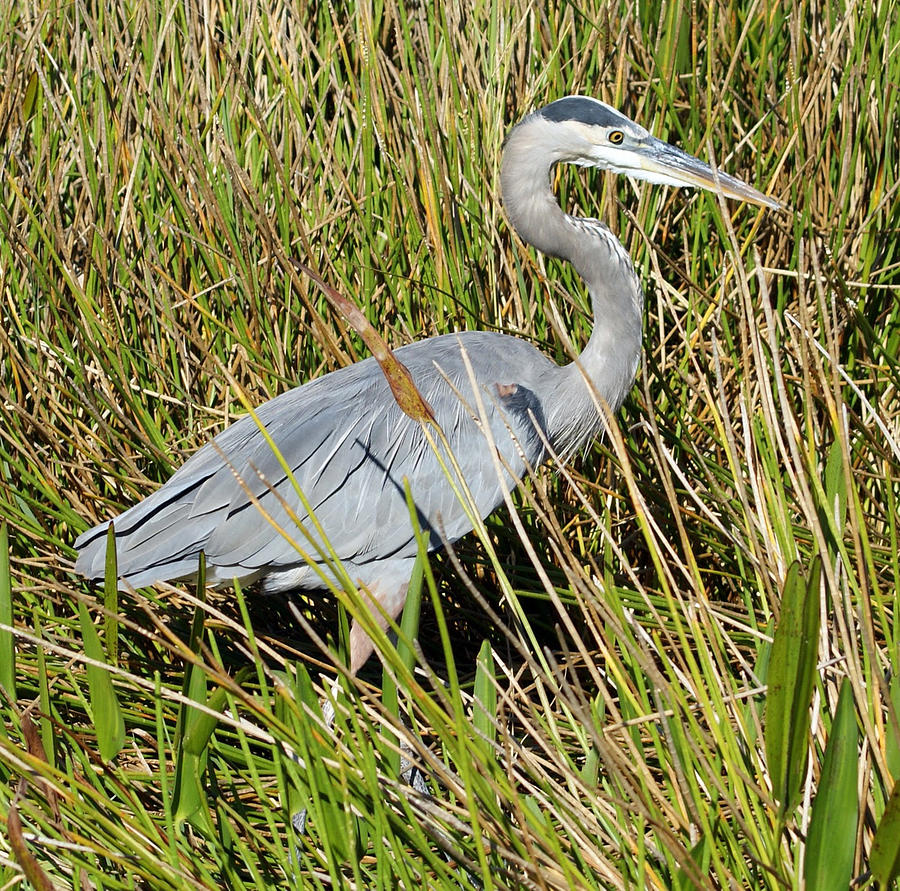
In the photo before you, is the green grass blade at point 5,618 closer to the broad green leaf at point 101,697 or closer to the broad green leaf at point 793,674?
the broad green leaf at point 101,697

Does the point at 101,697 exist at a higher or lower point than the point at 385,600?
higher

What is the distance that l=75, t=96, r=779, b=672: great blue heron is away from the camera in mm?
2125

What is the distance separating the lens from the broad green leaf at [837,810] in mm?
959

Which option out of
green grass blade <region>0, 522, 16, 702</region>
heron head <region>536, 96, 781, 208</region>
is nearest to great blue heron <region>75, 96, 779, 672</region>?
heron head <region>536, 96, 781, 208</region>

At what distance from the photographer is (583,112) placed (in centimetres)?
219

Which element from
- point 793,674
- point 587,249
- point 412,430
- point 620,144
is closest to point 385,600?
point 412,430

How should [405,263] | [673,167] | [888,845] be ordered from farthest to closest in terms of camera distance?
[405,263], [673,167], [888,845]

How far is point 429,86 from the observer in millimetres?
2619

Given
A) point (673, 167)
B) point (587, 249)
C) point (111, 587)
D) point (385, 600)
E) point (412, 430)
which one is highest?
point (673, 167)

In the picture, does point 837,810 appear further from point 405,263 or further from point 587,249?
point 405,263

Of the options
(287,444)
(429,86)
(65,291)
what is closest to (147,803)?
(287,444)

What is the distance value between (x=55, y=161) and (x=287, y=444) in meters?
1.14

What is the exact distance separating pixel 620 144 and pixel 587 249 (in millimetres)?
221

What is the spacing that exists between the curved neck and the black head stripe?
3 centimetres
